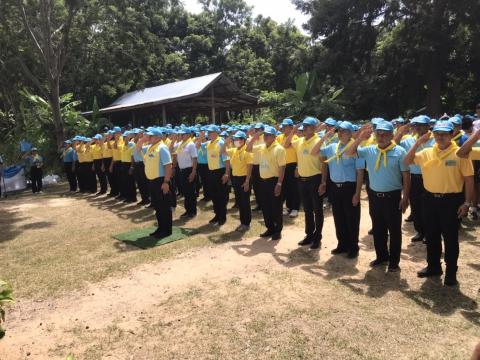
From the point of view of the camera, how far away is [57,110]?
17750 mm

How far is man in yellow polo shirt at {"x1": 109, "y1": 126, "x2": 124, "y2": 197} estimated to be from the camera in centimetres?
1178

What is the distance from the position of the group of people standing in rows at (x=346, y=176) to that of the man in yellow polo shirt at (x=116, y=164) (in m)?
1.30

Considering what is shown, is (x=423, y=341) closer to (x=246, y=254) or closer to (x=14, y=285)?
(x=246, y=254)

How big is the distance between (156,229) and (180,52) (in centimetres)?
2912

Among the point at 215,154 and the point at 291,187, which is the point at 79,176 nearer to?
the point at 215,154

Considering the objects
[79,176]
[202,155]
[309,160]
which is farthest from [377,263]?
[79,176]

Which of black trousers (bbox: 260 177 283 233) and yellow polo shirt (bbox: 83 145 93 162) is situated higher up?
yellow polo shirt (bbox: 83 145 93 162)

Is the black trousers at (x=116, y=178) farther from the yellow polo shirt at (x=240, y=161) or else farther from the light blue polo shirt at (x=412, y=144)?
the light blue polo shirt at (x=412, y=144)

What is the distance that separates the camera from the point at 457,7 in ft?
A: 60.4

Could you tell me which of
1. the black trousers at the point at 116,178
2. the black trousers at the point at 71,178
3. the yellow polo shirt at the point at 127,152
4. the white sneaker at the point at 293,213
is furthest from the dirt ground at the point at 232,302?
the black trousers at the point at 71,178

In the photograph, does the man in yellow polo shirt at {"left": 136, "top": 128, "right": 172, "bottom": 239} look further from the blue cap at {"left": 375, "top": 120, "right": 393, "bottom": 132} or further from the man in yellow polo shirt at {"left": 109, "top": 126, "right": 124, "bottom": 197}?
the man in yellow polo shirt at {"left": 109, "top": 126, "right": 124, "bottom": 197}

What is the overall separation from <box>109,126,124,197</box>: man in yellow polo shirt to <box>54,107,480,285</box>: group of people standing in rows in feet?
4.25

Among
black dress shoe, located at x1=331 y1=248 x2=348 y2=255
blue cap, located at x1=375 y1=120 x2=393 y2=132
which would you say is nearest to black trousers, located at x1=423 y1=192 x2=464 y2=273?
blue cap, located at x1=375 y1=120 x2=393 y2=132

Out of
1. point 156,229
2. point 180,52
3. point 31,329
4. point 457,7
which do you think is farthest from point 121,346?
point 180,52
